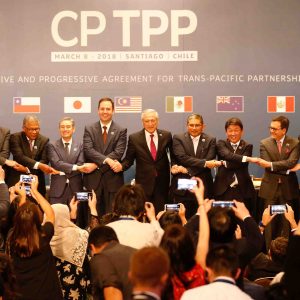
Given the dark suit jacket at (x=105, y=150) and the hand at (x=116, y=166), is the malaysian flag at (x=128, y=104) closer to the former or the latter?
the dark suit jacket at (x=105, y=150)

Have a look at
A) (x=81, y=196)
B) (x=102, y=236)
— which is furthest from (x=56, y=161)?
(x=102, y=236)

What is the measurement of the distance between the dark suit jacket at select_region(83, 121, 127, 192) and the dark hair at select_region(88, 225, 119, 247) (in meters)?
4.02

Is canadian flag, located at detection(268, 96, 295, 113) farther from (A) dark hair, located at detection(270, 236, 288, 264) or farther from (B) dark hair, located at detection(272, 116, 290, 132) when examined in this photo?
(A) dark hair, located at detection(270, 236, 288, 264)

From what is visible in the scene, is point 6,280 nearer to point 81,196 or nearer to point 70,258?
point 70,258

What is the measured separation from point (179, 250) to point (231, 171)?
4470mm

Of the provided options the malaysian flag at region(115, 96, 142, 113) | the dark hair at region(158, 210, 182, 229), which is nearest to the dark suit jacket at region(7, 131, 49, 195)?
the malaysian flag at region(115, 96, 142, 113)

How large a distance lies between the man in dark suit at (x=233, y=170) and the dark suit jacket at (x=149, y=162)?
66cm

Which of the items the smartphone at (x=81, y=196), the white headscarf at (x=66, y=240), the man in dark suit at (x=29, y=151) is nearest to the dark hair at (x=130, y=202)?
the white headscarf at (x=66, y=240)

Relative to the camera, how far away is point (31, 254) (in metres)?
4.39

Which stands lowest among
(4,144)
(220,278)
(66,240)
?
(66,240)

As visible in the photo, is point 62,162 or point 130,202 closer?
point 130,202

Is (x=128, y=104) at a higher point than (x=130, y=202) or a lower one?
higher

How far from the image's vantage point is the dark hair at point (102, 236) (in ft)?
13.1

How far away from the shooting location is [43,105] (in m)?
9.45
